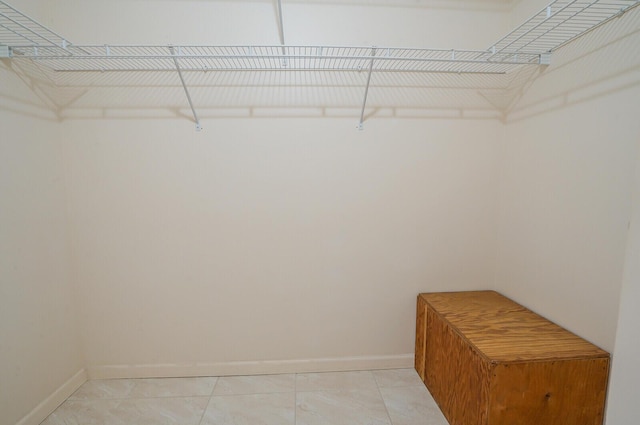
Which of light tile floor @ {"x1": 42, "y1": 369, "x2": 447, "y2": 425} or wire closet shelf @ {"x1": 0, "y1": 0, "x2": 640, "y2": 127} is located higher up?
wire closet shelf @ {"x1": 0, "y1": 0, "x2": 640, "y2": 127}

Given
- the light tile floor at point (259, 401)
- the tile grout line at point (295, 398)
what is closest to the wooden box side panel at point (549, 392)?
the light tile floor at point (259, 401)

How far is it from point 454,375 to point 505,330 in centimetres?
33

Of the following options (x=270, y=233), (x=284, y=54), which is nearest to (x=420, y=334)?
(x=270, y=233)

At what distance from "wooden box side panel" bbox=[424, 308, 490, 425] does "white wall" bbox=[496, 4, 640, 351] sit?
523 millimetres

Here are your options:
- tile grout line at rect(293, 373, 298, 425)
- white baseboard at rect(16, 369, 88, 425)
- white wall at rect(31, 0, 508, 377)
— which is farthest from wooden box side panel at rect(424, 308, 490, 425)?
white baseboard at rect(16, 369, 88, 425)

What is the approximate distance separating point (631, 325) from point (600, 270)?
77cm

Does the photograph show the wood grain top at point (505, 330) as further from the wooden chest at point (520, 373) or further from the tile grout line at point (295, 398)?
the tile grout line at point (295, 398)

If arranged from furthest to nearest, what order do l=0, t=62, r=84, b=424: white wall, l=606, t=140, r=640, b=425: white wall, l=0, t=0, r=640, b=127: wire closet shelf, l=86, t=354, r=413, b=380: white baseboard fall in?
l=86, t=354, r=413, b=380: white baseboard < l=0, t=0, r=640, b=127: wire closet shelf < l=0, t=62, r=84, b=424: white wall < l=606, t=140, r=640, b=425: white wall

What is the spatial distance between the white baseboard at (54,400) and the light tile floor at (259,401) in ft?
0.09

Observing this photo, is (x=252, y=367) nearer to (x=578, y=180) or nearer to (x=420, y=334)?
(x=420, y=334)

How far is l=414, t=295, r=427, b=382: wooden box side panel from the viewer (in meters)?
1.70

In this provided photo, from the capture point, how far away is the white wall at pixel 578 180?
3.58 ft

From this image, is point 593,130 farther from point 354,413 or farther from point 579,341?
point 354,413

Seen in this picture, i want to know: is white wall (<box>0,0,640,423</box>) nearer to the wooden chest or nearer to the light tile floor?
the light tile floor
